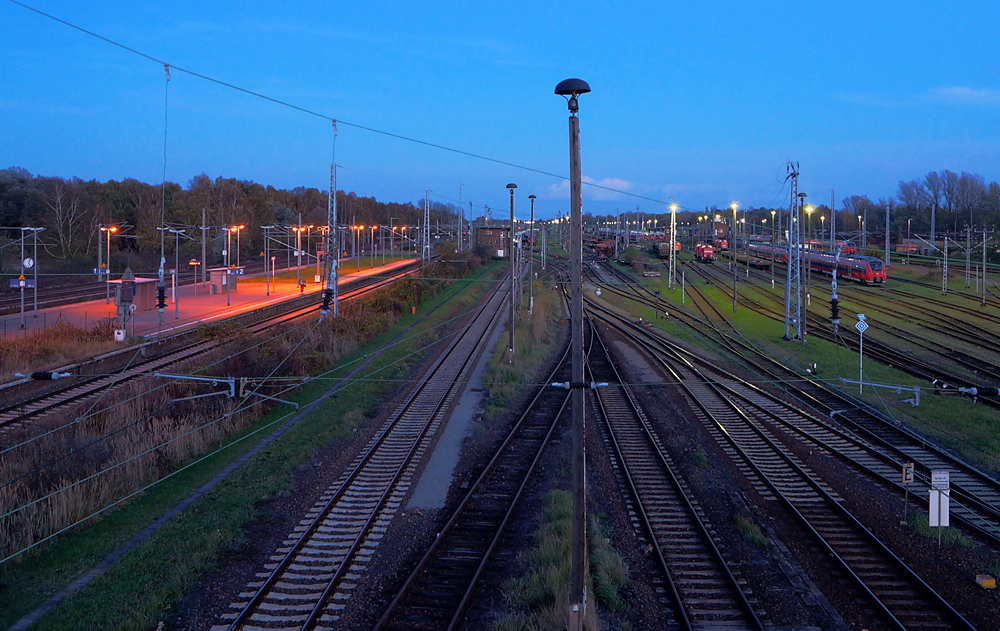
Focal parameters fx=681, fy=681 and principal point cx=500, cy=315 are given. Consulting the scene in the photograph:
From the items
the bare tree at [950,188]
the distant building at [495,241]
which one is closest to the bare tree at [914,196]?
the bare tree at [950,188]

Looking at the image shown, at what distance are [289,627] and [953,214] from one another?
338ft

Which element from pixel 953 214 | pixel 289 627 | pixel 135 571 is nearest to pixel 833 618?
pixel 289 627

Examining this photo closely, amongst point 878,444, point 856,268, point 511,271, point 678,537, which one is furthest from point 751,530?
point 856,268

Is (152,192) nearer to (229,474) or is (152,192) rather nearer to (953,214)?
(229,474)

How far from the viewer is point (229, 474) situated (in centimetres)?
1270

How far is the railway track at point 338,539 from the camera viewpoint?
7925mm

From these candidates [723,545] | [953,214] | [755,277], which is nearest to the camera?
[723,545]

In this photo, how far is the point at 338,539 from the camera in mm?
9977

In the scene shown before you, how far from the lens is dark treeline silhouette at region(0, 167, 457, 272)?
55.1 m

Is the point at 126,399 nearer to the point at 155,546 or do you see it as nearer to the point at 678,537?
the point at 155,546

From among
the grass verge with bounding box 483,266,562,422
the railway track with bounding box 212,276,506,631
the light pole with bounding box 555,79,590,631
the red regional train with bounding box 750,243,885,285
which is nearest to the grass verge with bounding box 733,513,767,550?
the light pole with bounding box 555,79,590,631

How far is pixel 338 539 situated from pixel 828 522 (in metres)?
7.59

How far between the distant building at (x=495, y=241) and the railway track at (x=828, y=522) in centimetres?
6507

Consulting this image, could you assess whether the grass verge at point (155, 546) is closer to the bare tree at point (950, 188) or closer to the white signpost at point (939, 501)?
the white signpost at point (939, 501)
